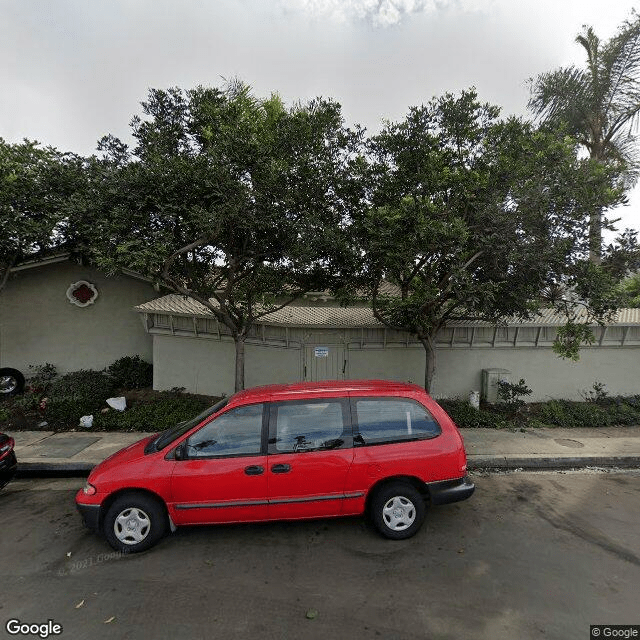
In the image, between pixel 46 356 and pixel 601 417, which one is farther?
pixel 46 356

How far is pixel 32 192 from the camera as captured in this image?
342 inches

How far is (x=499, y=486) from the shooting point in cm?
567

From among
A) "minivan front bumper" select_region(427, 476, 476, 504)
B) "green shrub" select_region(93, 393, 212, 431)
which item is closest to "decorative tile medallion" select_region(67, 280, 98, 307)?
"green shrub" select_region(93, 393, 212, 431)

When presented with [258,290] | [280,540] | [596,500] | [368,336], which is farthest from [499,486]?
[258,290]

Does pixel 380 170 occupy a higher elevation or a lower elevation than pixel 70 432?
higher

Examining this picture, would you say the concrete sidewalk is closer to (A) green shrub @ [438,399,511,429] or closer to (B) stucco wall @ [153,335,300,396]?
(A) green shrub @ [438,399,511,429]

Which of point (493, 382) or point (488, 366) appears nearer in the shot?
point (493, 382)

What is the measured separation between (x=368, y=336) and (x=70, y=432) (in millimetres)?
7001

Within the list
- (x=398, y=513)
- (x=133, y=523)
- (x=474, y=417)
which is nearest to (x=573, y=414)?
(x=474, y=417)

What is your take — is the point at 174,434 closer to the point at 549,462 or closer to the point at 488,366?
the point at 549,462

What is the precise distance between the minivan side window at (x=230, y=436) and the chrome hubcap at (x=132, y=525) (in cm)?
83

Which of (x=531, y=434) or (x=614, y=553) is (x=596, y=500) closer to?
(x=614, y=553)

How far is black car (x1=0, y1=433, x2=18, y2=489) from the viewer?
5.24 m

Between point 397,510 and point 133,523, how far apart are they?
293cm
